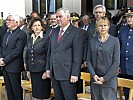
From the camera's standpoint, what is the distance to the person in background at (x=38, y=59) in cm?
440

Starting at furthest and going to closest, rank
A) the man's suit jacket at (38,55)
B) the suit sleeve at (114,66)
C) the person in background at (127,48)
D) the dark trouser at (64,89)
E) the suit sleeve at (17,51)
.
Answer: the suit sleeve at (17,51) < the person in background at (127,48) < the man's suit jacket at (38,55) < the dark trouser at (64,89) < the suit sleeve at (114,66)

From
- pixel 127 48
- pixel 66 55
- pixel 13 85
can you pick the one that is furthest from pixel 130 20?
pixel 13 85

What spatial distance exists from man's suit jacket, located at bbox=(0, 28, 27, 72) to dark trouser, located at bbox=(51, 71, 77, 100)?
2.65ft

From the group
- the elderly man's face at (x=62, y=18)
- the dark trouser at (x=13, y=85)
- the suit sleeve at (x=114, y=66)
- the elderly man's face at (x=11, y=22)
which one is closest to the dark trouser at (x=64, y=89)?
the suit sleeve at (x=114, y=66)

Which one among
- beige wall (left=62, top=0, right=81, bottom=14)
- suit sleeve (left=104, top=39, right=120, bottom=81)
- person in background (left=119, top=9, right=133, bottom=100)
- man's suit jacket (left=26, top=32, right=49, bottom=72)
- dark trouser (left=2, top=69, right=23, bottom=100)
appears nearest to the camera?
suit sleeve (left=104, top=39, right=120, bottom=81)

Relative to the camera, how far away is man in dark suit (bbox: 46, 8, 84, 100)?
13.1 ft

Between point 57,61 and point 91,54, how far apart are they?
459mm

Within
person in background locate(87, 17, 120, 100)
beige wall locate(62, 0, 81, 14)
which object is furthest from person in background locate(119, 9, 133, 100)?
beige wall locate(62, 0, 81, 14)

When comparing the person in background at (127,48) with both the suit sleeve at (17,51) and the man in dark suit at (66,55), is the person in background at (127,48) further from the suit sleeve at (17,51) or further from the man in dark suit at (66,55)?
the suit sleeve at (17,51)

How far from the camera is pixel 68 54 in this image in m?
A: 4.02

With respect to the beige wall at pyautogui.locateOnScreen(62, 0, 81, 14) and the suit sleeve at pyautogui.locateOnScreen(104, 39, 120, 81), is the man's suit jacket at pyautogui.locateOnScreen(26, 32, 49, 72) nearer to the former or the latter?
the suit sleeve at pyautogui.locateOnScreen(104, 39, 120, 81)

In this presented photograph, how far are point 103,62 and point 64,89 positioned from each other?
2.14 feet

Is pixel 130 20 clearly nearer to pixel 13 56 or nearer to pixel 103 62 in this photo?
pixel 103 62

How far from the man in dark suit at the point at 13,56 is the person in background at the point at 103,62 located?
4.14ft
